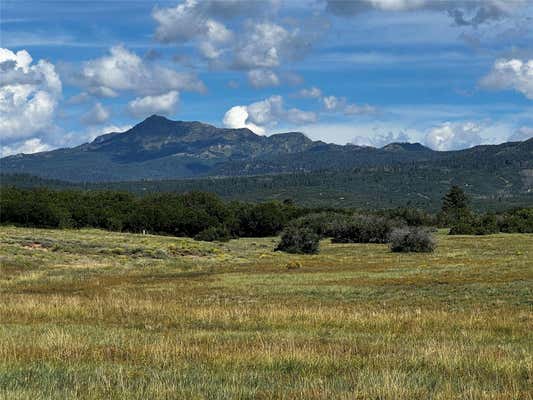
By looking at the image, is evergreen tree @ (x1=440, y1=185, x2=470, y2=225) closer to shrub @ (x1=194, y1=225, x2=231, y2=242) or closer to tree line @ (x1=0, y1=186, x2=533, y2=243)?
tree line @ (x1=0, y1=186, x2=533, y2=243)

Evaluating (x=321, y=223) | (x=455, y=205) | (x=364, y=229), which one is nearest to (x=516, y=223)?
(x=455, y=205)

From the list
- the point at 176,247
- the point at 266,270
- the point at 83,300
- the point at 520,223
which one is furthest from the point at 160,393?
the point at 520,223

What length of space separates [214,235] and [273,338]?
88.9 m

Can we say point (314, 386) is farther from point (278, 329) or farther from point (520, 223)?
point (520, 223)

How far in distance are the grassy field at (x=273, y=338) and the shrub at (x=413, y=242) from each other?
31763mm

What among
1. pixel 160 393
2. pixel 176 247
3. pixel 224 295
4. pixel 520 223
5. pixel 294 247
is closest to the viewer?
pixel 160 393

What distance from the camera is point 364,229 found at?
322 ft

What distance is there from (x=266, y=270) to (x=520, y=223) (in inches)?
3288

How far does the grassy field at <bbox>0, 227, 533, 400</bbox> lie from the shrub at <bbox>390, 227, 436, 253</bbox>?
104 ft

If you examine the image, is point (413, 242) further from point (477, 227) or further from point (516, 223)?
point (516, 223)

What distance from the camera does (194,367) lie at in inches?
476

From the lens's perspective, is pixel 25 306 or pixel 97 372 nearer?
pixel 97 372

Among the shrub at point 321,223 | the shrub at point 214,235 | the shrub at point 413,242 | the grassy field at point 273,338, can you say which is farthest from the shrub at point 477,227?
the grassy field at point 273,338

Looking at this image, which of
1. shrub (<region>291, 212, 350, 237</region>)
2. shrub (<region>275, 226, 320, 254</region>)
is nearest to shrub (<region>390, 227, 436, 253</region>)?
shrub (<region>275, 226, 320, 254</region>)
